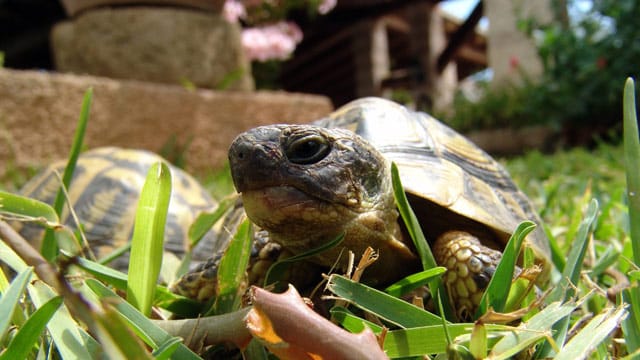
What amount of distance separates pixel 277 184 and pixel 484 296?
0.31 m

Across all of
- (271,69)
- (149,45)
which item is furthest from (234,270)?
(271,69)

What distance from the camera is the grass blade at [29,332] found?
0.55 meters

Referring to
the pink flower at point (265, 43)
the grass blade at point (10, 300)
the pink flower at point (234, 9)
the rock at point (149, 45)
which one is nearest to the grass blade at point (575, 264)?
the grass blade at point (10, 300)

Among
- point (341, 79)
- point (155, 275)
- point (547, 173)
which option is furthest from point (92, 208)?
point (341, 79)

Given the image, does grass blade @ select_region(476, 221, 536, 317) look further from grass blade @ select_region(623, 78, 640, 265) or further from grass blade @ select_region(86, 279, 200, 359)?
grass blade @ select_region(86, 279, 200, 359)

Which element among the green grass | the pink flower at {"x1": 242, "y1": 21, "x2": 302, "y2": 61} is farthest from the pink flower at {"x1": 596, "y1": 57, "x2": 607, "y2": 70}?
the green grass

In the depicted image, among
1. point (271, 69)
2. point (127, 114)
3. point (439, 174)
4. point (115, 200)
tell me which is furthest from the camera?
point (271, 69)

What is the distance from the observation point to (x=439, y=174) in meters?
0.96

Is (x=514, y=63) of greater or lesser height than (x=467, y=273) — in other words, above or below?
above

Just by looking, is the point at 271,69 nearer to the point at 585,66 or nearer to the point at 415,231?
the point at 585,66

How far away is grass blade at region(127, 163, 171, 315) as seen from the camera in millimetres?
733

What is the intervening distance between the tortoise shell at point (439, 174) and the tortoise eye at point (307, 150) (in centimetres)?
21

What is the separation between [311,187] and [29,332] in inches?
14.2

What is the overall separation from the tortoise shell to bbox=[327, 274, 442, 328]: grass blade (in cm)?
28
